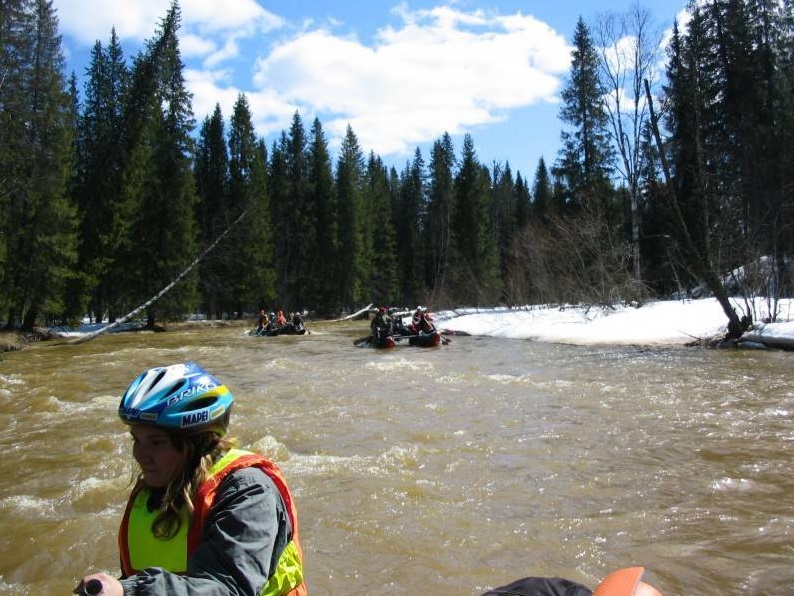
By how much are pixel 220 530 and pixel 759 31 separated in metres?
37.0

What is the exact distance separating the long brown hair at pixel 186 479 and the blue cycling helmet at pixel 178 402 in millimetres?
38

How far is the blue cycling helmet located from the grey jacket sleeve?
0.24 m

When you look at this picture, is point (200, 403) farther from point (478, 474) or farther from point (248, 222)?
point (248, 222)

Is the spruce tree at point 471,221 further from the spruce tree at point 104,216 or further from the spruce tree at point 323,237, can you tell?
the spruce tree at point 104,216

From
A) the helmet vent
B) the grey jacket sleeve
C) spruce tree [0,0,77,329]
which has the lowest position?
the grey jacket sleeve

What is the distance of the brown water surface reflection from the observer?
4195mm

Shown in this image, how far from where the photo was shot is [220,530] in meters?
1.71

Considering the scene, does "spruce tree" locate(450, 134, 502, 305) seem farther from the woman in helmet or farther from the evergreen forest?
the woman in helmet

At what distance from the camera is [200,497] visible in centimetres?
191

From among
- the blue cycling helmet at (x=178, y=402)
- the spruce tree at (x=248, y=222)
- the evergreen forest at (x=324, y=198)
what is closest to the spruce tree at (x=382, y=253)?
the evergreen forest at (x=324, y=198)

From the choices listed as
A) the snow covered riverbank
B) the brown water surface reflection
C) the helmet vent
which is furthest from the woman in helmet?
the snow covered riverbank

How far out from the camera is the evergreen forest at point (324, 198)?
21750mm

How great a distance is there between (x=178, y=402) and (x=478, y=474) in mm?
4727

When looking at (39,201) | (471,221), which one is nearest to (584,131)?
(471,221)
